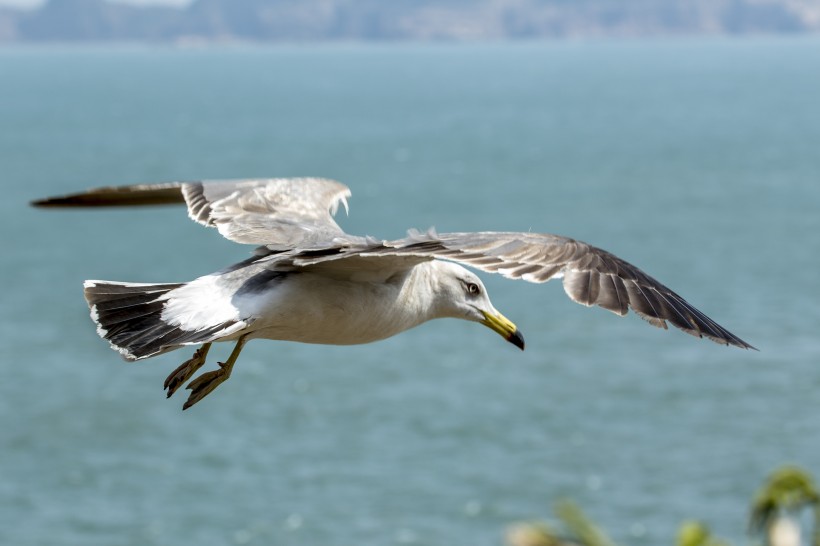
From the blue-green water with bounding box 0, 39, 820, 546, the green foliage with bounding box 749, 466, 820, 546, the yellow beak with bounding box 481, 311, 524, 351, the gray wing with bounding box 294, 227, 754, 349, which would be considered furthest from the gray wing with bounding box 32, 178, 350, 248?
Answer: the blue-green water with bounding box 0, 39, 820, 546

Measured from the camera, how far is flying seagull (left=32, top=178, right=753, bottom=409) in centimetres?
732

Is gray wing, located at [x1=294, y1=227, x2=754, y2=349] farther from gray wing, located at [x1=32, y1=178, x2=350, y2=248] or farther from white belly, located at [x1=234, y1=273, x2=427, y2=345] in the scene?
gray wing, located at [x1=32, y1=178, x2=350, y2=248]

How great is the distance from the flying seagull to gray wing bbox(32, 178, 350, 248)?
56 millimetres

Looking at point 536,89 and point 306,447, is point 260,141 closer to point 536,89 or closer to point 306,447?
point 306,447

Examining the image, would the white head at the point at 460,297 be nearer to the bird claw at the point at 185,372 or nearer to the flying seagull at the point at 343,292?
the flying seagull at the point at 343,292

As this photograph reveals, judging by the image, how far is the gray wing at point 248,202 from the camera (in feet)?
31.0

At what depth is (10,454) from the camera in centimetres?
3978

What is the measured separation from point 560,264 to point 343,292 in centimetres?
141

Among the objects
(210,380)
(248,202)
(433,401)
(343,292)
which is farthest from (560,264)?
(433,401)

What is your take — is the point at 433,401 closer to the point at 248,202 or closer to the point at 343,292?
the point at 248,202

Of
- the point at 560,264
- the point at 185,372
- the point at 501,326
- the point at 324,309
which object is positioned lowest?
the point at 185,372

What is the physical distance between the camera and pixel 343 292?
8.14m

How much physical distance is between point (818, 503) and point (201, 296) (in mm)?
3829

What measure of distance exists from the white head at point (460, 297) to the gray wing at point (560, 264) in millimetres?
1191
